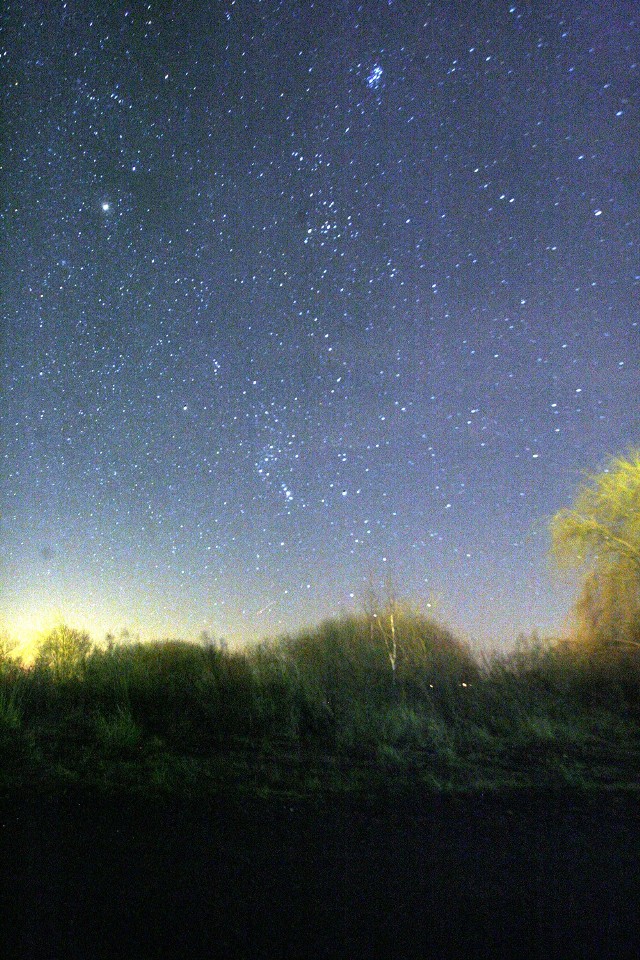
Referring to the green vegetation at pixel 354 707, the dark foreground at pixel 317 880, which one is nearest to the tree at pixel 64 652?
the green vegetation at pixel 354 707

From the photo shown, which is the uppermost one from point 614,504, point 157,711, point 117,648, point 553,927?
point 614,504

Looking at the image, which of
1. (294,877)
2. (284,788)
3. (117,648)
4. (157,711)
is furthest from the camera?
(117,648)

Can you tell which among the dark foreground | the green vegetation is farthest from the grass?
the dark foreground

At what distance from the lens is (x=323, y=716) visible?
11266 millimetres

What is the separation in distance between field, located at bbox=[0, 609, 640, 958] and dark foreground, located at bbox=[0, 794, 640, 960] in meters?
0.02

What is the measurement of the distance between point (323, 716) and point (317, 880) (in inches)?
242

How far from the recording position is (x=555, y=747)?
10.1 metres

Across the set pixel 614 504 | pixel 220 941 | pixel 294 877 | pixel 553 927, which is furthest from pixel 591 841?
pixel 614 504

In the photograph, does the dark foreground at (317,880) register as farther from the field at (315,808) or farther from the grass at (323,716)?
the grass at (323,716)

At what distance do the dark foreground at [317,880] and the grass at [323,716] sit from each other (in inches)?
38.9

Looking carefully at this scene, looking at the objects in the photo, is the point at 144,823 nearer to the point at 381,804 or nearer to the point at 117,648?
the point at 381,804

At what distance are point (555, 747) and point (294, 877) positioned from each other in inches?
238

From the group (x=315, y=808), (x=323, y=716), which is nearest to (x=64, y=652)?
(x=323, y=716)

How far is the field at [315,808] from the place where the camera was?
4.47 m
